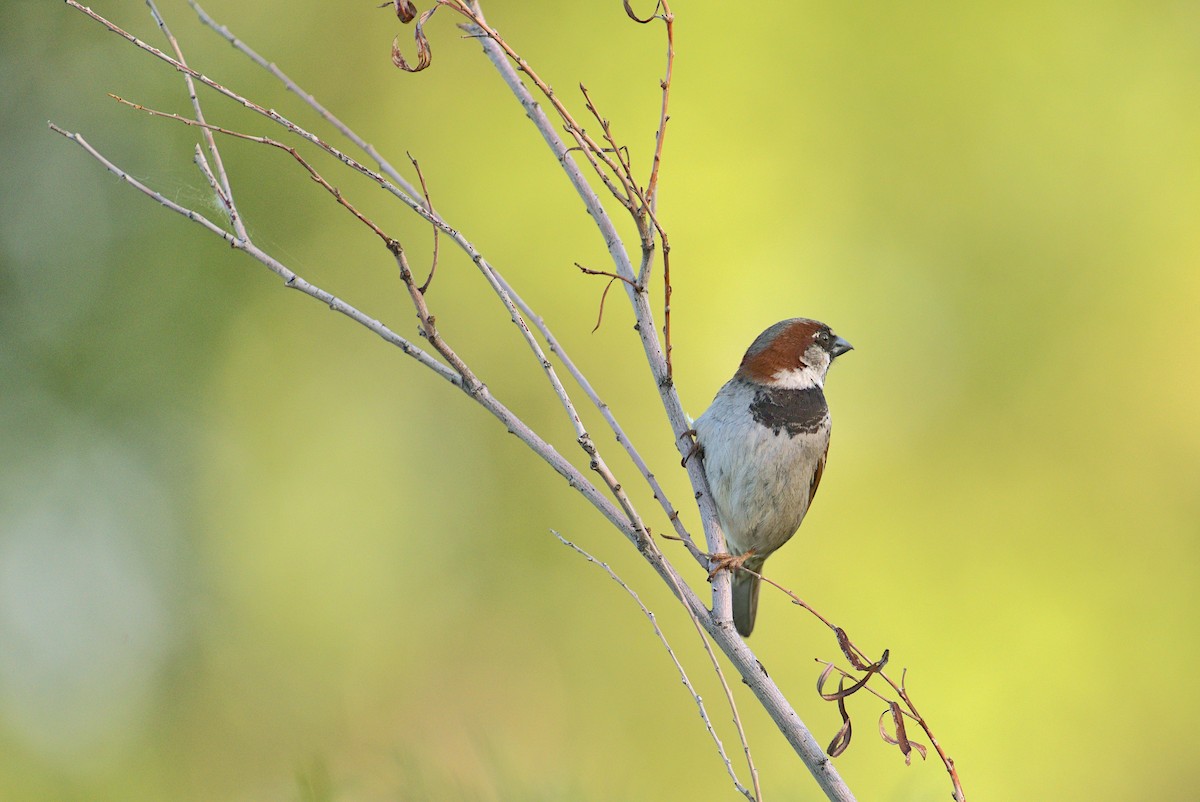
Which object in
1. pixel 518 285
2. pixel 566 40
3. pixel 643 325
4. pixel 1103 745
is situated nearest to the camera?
pixel 643 325

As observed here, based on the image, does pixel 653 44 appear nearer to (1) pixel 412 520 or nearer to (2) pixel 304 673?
(1) pixel 412 520

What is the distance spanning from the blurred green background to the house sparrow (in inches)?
116

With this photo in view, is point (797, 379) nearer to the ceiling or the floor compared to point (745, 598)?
nearer to the ceiling

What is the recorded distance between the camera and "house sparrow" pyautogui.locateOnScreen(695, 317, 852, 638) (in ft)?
9.46

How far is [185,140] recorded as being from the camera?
7141mm

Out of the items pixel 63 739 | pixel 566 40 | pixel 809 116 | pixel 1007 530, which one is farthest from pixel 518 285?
pixel 63 739

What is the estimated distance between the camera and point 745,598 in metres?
3.59

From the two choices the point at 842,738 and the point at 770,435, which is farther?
the point at 770,435

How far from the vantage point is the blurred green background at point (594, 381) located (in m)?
6.48

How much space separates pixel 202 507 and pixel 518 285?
2.57m

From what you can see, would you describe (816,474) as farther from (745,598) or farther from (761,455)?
(745,598)

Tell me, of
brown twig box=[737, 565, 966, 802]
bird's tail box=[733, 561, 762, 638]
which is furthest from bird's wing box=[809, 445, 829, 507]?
brown twig box=[737, 565, 966, 802]

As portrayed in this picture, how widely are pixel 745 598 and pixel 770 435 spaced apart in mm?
848

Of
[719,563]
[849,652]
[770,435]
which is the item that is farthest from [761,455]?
[849,652]
